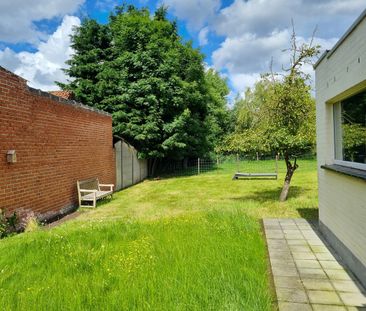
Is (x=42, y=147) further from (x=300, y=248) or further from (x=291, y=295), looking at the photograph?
(x=291, y=295)

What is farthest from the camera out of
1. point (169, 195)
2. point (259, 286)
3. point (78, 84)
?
point (78, 84)

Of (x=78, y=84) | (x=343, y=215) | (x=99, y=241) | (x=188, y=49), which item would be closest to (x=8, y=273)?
(x=99, y=241)

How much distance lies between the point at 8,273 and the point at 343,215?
493cm

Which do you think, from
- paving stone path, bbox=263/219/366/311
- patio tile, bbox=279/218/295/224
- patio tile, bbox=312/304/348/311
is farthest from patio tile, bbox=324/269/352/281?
patio tile, bbox=279/218/295/224

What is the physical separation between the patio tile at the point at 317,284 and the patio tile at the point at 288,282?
70 mm

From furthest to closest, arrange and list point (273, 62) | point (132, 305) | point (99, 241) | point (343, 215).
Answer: point (273, 62), point (99, 241), point (343, 215), point (132, 305)

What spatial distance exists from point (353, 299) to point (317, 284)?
0.44 metres

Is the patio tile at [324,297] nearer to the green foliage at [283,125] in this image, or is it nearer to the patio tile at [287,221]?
the patio tile at [287,221]

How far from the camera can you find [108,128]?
1409 cm

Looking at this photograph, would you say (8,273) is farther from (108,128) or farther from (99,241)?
(108,128)

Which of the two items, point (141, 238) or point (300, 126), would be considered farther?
point (300, 126)

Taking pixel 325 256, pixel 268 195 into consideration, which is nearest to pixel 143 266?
pixel 325 256

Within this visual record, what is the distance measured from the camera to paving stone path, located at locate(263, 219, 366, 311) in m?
3.27

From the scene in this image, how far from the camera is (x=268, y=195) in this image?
12.0m
